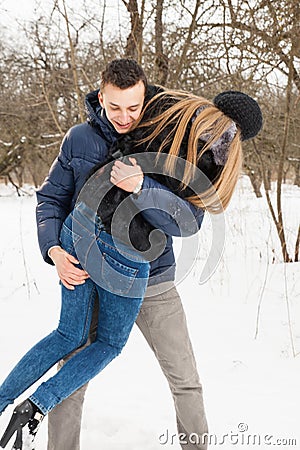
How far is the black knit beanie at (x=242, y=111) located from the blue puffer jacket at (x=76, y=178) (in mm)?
284

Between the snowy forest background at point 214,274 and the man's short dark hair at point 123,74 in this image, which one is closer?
the man's short dark hair at point 123,74

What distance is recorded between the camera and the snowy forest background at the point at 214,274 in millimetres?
2225

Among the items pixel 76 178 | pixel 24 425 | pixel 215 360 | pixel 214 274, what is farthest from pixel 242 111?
pixel 214 274

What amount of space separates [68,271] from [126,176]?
1.08 feet

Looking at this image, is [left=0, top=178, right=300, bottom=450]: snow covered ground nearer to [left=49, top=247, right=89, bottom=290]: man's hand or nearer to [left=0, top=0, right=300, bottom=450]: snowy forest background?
[left=0, top=0, right=300, bottom=450]: snowy forest background

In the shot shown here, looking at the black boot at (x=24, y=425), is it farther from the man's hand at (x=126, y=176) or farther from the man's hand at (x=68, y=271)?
the man's hand at (x=126, y=176)

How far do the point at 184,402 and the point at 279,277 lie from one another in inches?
97.9

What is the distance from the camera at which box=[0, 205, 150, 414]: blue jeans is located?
1.50 m

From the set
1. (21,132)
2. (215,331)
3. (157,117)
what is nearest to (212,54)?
(215,331)

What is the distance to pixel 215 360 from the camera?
2.70 meters
